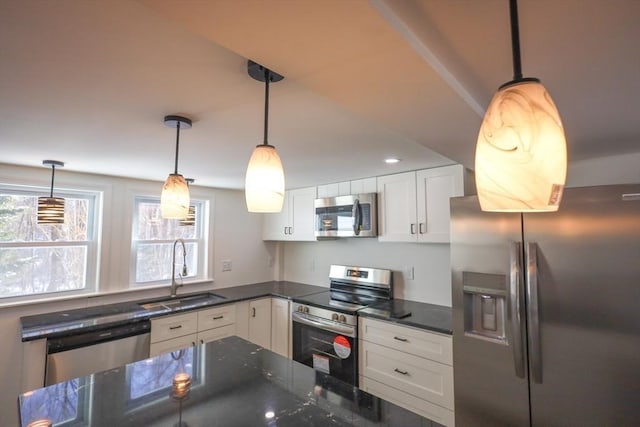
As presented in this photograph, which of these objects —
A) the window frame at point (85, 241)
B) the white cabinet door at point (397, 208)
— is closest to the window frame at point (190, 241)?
the window frame at point (85, 241)

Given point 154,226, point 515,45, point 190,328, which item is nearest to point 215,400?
point 515,45

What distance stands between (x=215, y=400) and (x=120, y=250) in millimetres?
2399

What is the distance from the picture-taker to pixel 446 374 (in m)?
2.19

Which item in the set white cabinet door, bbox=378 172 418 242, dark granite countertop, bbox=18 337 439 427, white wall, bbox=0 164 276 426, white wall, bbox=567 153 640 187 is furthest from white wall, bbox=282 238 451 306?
dark granite countertop, bbox=18 337 439 427

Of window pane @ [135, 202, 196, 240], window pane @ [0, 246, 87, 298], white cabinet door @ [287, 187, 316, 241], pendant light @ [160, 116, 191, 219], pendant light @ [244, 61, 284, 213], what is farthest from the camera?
white cabinet door @ [287, 187, 316, 241]

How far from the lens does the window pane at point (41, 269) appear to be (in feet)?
8.40

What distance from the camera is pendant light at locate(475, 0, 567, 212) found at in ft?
1.74

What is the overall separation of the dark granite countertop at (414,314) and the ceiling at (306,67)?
1.29 meters

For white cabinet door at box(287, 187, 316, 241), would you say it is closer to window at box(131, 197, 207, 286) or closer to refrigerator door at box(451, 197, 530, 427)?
window at box(131, 197, 207, 286)

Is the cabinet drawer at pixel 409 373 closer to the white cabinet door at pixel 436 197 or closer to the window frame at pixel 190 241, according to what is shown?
the white cabinet door at pixel 436 197

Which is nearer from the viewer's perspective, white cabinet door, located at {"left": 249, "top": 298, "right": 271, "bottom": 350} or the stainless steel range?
the stainless steel range

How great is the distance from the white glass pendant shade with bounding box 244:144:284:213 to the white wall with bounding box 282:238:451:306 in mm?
2308

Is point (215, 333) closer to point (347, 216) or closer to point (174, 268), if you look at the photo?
point (174, 268)

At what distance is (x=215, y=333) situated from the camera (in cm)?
311
